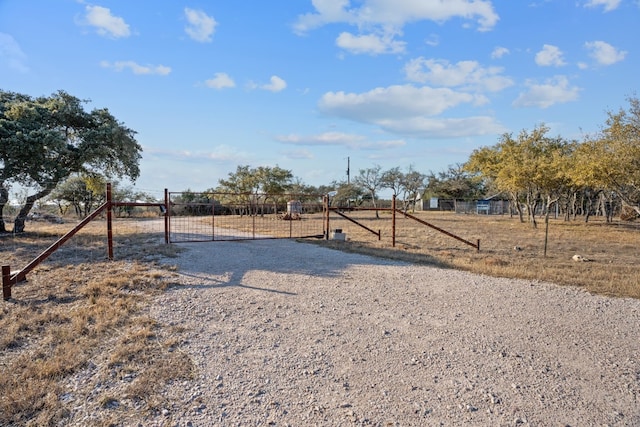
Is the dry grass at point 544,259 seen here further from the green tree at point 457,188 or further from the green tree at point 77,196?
the green tree at point 457,188

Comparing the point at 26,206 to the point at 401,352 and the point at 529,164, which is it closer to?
the point at 401,352

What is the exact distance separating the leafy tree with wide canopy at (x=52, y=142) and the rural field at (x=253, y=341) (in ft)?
21.5

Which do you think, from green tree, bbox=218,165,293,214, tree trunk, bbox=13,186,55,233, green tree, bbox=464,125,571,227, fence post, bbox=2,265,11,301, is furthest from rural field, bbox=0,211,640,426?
green tree, bbox=218,165,293,214

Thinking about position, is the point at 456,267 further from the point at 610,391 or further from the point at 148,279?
the point at 148,279

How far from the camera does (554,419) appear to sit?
284 centimetres

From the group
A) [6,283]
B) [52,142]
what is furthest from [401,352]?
[52,142]

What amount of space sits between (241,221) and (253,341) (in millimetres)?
23208

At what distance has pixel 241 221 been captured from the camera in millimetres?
26891

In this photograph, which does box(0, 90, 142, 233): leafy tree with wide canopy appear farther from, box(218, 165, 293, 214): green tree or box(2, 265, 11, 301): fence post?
box(218, 165, 293, 214): green tree

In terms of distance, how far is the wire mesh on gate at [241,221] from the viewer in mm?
14328

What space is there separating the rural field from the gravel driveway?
21mm

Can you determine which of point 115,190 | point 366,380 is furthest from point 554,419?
point 115,190

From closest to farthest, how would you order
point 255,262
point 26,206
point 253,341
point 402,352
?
1. point 402,352
2. point 253,341
3. point 255,262
4. point 26,206

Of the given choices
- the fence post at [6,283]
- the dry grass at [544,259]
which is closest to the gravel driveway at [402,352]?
the dry grass at [544,259]
